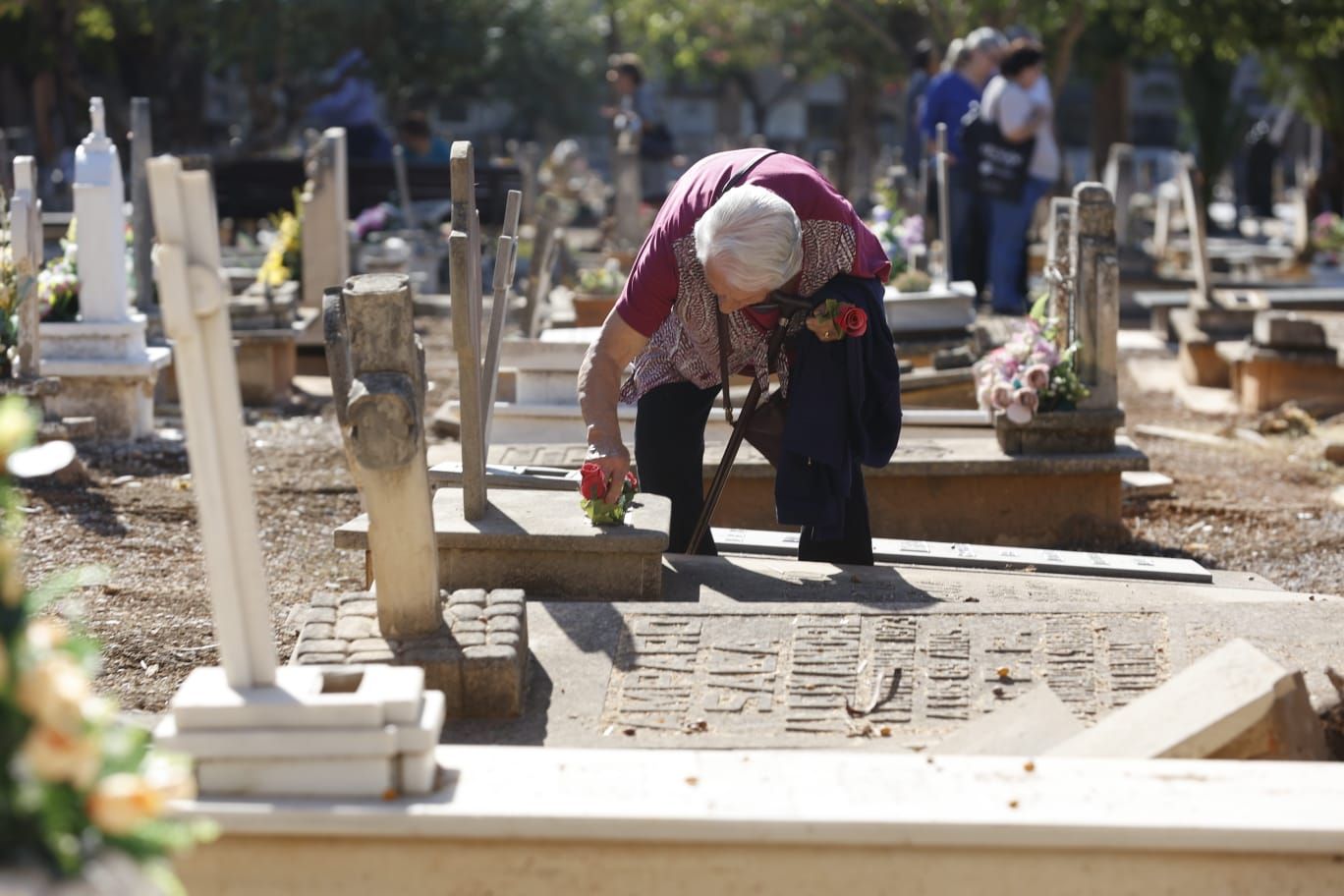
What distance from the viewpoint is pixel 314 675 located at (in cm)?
303

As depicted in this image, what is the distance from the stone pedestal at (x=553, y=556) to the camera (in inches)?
175

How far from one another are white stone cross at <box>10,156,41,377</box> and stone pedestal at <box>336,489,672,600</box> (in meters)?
2.98

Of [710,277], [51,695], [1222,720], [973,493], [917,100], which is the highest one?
[917,100]

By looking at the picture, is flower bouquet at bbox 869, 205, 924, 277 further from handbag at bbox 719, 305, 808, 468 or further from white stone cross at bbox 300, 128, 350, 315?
handbag at bbox 719, 305, 808, 468

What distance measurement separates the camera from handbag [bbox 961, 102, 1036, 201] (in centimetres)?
1098

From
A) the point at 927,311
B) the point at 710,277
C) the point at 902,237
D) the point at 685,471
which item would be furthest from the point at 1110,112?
the point at 710,277

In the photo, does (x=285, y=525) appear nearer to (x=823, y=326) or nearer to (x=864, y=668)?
(x=823, y=326)

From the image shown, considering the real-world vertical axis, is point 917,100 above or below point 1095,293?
above

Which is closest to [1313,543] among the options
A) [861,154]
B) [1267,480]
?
[1267,480]

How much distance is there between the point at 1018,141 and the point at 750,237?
712 cm

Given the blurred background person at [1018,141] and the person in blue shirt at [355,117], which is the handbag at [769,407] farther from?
the person in blue shirt at [355,117]

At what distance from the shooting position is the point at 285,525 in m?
6.62

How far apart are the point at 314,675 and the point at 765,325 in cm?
212

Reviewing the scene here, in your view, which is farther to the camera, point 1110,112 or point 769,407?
point 1110,112
